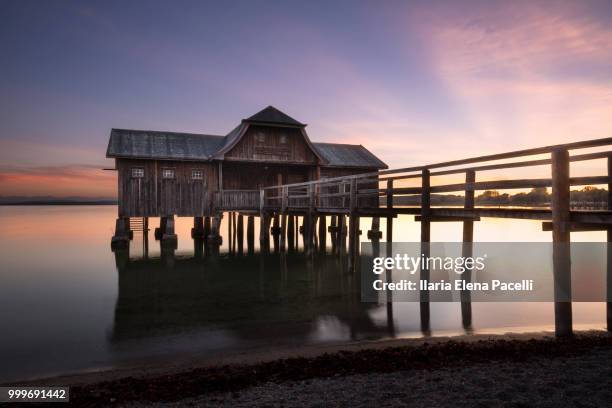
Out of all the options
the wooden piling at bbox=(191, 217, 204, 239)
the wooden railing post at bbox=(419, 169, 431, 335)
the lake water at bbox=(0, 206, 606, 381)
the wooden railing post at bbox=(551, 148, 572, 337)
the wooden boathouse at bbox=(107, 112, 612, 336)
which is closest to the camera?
the wooden railing post at bbox=(551, 148, 572, 337)

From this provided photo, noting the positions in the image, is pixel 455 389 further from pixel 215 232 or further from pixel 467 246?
pixel 215 232

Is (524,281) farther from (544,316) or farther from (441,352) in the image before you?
(441,352)

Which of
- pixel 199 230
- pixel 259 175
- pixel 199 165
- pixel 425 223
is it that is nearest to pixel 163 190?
pixel 199 165

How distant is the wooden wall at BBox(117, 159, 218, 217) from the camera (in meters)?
23.9

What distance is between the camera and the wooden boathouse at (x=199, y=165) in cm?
2411

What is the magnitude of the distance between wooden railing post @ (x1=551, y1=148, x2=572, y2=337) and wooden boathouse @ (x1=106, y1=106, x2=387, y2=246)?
1994 centimetres

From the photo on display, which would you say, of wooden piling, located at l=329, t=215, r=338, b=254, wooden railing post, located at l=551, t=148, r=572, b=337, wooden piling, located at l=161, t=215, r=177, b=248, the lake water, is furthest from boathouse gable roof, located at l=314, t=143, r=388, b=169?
wooden railing post, located at l=551, t=148, r=572, b=337

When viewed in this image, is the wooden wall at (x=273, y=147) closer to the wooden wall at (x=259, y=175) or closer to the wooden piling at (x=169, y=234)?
the wooden wall at (x=259, y=175)

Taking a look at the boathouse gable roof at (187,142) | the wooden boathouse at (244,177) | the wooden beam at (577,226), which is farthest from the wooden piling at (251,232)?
the wooden beam at (577,226)

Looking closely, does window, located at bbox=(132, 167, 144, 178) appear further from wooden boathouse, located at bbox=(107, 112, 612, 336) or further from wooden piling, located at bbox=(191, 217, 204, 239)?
wooden piling, located at bbox=(191, 217, 204, 239)

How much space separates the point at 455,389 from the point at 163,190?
889 inches

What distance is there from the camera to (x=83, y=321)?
10836 mm

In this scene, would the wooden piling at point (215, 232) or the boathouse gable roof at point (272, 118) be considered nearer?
the boathouse gable roof at point (272, 118)

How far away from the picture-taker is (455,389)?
480 cm
